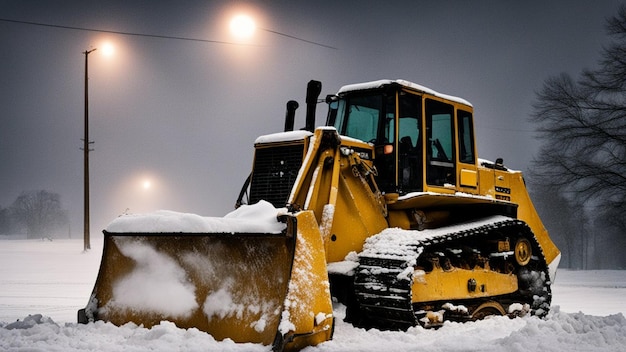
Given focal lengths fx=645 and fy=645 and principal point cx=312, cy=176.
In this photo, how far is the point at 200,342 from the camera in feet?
19.6

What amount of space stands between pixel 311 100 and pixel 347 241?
2074 mm

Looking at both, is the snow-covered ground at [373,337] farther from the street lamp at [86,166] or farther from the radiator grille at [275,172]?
the street lamp at [86,166]

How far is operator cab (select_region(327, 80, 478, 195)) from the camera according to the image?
849 cm

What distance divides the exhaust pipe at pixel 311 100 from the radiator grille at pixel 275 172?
57cm

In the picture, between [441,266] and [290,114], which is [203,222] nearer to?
[290,114]

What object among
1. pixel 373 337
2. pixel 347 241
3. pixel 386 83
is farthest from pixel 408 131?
pixel 373 337

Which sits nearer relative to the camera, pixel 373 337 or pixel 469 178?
pixel 373 337

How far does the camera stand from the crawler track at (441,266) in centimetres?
734

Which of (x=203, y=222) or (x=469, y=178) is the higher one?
(x=469, y=178)

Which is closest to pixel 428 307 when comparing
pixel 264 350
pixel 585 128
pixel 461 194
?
pixel 461 194

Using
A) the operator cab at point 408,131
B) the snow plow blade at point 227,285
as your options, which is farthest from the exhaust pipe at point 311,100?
the snow plow blade at point 227,285

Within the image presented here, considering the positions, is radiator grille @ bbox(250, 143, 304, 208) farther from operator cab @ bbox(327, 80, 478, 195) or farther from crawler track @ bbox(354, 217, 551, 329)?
crawler track @ bbox(354, 217, 551, 329)

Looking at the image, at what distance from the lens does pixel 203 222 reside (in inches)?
271

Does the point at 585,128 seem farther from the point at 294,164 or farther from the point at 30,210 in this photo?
the point at 30,210
